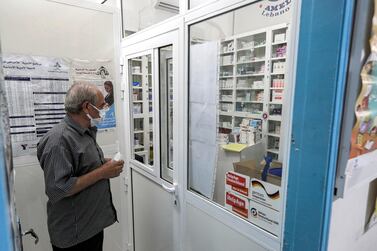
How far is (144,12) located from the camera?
186 centimetres

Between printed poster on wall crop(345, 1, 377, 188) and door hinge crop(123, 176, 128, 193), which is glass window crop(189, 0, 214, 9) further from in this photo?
door hinge crop(123, 176, 128, 193)

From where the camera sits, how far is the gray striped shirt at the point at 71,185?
132cm

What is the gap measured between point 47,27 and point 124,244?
6.48ft

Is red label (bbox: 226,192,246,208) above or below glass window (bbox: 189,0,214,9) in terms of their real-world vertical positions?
below

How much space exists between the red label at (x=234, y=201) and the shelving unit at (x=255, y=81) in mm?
282

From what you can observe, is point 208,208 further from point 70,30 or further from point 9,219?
point 70,30

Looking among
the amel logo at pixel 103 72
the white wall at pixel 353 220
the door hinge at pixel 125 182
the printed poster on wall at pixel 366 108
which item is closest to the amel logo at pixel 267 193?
the white wall at pixel 353 220

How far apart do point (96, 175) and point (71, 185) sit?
0.15 metres

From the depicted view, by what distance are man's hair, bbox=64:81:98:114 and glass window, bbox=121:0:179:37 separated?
673 millimetres

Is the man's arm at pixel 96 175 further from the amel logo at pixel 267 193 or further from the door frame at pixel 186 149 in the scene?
the amel logo at pixel 267 193

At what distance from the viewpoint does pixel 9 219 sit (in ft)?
1.14

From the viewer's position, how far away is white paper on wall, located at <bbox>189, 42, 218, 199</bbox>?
1.28 meters

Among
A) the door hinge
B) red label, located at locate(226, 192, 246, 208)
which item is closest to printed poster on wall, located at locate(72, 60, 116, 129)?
the door hinge

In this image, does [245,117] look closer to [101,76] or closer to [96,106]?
[96,106]
